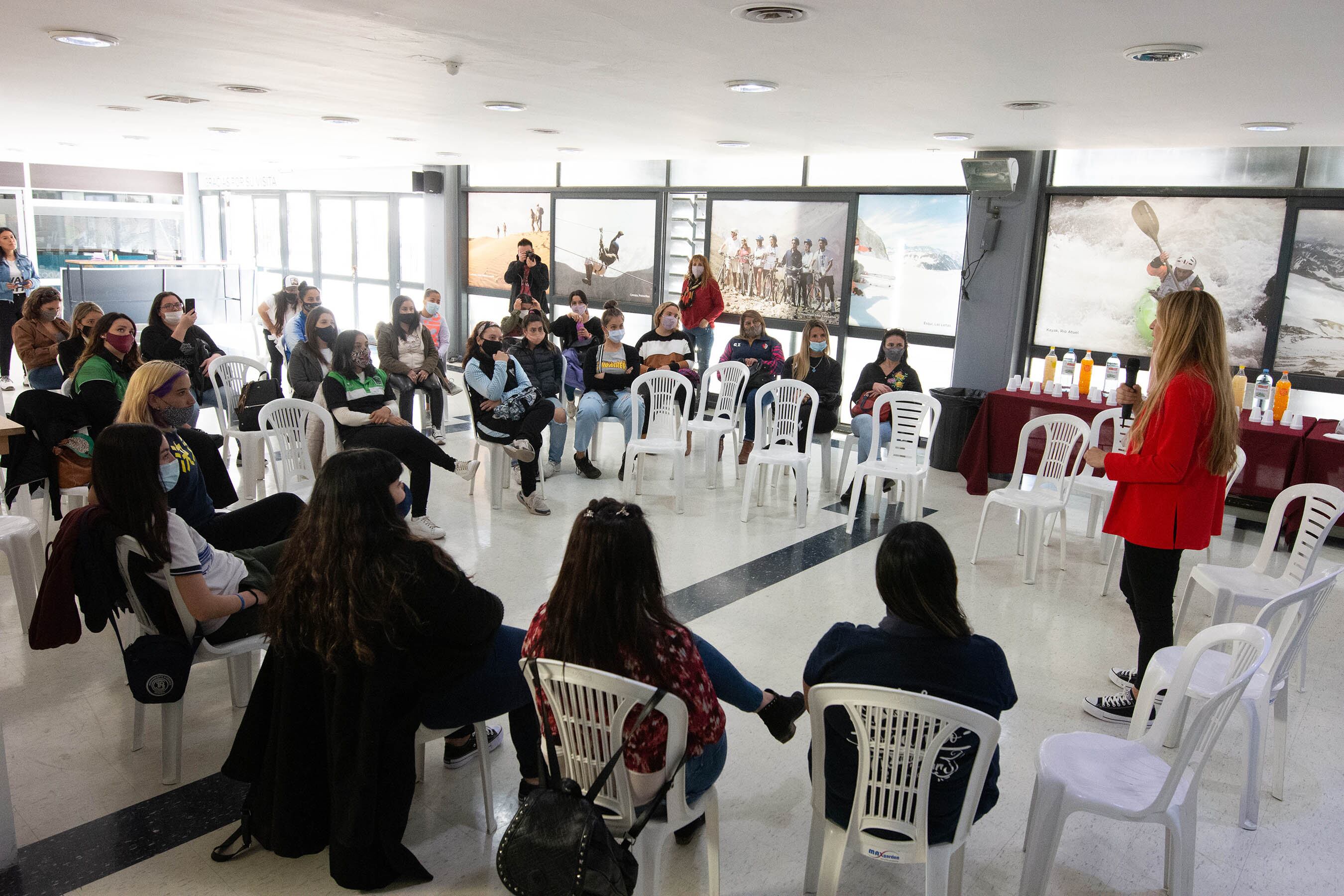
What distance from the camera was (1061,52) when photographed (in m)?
3.49

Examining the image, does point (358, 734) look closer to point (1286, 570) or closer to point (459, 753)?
point (459, 753)

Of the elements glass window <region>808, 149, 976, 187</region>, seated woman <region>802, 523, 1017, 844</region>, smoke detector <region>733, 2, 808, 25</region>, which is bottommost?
seated woman <region>802, 523, 1017, 844</region>

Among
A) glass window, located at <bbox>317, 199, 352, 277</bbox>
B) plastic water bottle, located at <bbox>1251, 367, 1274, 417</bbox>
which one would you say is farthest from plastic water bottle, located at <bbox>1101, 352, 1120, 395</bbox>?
glass window, located at <bbox>317, 199, 352, 277</bbox>

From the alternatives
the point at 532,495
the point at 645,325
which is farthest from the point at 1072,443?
the point at 645,325

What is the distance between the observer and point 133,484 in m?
2.51

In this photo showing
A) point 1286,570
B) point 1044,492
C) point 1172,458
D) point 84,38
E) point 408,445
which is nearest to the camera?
point 1172,458

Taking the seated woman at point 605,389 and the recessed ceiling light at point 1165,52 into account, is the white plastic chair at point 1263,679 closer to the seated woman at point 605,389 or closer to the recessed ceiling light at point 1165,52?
the recessed ceiling light at point 1165,52

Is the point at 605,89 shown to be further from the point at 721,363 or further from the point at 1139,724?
the point at 1139,724

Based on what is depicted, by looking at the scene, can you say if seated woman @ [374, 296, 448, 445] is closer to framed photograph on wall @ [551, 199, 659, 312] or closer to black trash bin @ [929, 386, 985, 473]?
framed photograph on wall @ [551, 199, 659, 312]

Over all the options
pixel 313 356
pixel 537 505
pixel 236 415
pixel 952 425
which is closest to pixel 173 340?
pixel 236 415

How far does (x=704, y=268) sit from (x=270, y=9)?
17.3 ft

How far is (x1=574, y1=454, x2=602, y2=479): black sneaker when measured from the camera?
6.53 m

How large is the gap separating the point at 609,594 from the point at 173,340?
16.0 feet

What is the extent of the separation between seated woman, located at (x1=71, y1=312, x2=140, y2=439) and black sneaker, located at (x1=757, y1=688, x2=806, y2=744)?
3.55 meters
